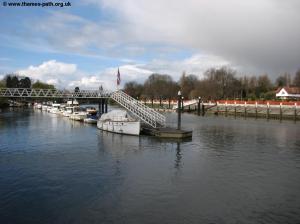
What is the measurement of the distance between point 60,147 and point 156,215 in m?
21.7

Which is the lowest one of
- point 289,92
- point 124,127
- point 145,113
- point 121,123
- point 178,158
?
point 178,158

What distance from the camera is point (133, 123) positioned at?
4534 cm

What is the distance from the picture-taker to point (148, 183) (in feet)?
72.5

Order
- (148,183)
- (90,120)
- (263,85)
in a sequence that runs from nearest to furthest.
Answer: (148,183) → (90,120) → (263,85)

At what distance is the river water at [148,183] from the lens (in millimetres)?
16938

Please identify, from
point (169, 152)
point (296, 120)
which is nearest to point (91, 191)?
point (169, 152)

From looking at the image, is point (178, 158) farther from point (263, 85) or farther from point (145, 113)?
point (263, 85)

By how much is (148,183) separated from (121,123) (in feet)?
81.2

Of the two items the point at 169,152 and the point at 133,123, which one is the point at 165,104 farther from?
the point at 169,152

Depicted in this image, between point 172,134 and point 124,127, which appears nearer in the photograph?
point 172,134

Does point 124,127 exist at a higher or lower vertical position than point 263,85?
lower

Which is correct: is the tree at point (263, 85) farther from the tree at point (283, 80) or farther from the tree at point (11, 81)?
the tree at point (11, 81)

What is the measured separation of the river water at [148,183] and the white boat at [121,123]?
725 cm

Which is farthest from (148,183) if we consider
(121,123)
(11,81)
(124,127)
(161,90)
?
(11,81)
